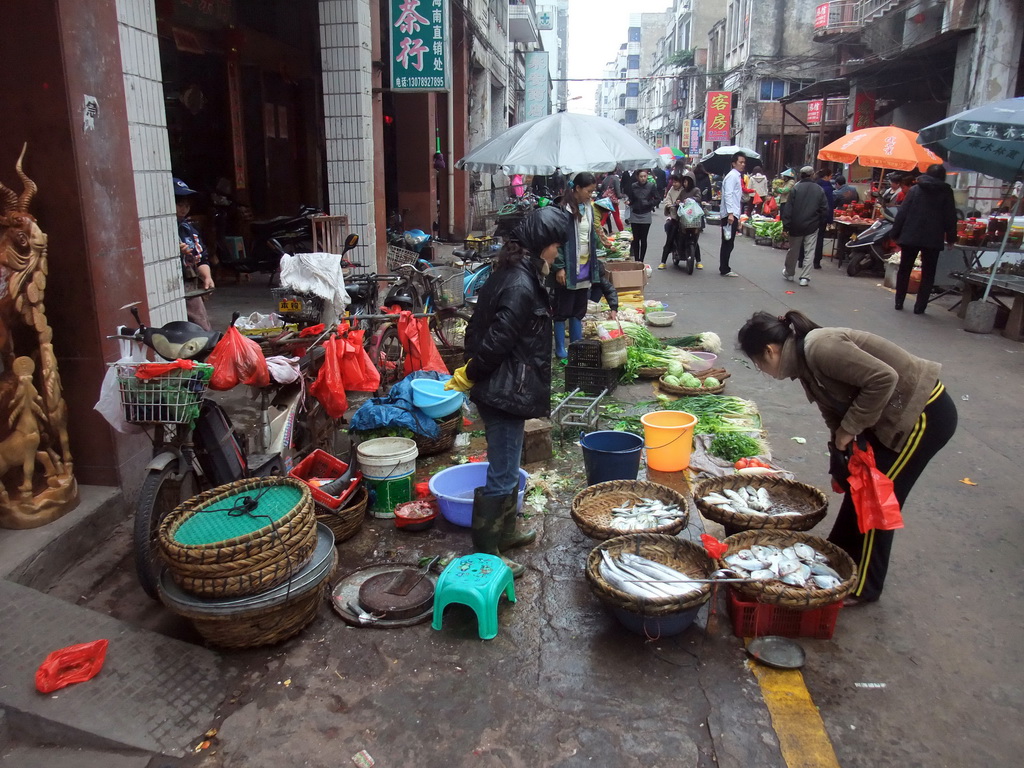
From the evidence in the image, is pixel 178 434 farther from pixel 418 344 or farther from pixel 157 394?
pixel 418 344

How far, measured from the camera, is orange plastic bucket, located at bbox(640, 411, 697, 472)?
5402 mm

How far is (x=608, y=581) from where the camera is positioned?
3.57 m

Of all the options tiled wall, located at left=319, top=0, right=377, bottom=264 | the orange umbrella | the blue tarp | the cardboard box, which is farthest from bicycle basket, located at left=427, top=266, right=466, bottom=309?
the orange umbrella

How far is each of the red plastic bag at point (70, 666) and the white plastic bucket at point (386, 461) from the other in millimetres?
1851

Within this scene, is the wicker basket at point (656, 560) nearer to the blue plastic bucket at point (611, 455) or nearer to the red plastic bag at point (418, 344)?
the blue plastic bucket at point (611, 455)

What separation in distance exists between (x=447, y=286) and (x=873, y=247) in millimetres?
9440

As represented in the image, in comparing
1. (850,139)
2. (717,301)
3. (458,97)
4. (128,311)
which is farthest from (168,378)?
(458,97)

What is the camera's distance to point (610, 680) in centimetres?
335

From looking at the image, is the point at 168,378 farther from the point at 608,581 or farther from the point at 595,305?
the point at 595,305

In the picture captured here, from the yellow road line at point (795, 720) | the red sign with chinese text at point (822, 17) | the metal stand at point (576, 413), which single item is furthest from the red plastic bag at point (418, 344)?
the red sign with chinese text at point (822, 17)

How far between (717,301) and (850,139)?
5841 mm

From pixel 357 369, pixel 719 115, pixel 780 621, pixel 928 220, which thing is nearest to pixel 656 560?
pixel 780 621

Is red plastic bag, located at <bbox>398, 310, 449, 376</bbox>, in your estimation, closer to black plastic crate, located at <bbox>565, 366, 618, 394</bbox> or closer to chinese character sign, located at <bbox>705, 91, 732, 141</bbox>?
black plastic crate, located at <bbox>565, 366, 618, 394</bbox>

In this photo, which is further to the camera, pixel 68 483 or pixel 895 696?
pixel 68 483
